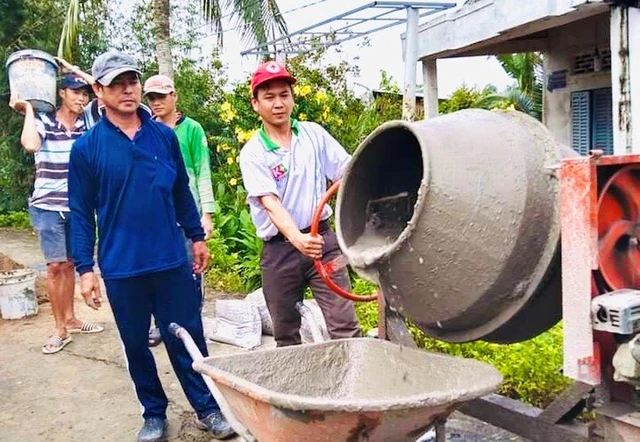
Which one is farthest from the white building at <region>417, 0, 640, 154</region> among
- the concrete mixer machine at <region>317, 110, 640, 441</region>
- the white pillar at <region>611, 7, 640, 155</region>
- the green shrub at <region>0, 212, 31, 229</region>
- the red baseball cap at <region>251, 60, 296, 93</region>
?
the green shrub at <region>0, 212, 31, 229</region>

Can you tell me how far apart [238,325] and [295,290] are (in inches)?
70.8

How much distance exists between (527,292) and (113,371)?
11.2 ft

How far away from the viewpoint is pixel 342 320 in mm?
3723

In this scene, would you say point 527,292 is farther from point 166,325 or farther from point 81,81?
point 81,81

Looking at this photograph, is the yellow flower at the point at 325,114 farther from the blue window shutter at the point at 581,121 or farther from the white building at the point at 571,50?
the blue window shutter at the point at 581,121

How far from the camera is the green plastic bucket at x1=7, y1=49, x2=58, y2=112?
16.7 feet

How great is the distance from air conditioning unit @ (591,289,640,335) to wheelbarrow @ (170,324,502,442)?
0.42 m

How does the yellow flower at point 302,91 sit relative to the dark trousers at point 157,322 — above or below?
above

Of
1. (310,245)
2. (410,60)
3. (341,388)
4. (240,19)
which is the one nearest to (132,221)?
(310,245)

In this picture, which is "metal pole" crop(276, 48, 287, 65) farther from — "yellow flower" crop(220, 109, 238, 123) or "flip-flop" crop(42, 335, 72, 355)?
"flip-flop" crop(42, 335, 72, 355)

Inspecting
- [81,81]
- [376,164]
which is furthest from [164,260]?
[81,81]

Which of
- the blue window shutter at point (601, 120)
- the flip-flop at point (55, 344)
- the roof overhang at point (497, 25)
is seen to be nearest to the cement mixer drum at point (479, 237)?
the flip-flop at point (55, 344)

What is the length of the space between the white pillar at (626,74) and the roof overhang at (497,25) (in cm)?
24

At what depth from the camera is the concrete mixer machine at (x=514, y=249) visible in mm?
2178
